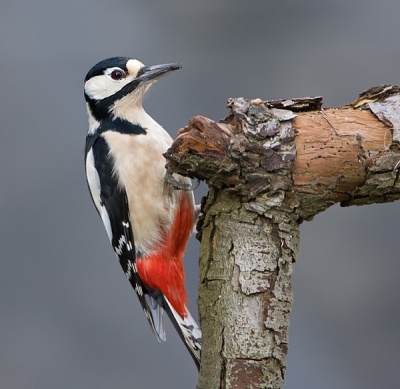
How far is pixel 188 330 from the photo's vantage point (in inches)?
60.3

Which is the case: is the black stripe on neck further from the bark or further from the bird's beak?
the bark

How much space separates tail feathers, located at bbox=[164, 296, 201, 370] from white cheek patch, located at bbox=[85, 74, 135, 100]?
62 cm

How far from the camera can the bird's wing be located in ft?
5.21

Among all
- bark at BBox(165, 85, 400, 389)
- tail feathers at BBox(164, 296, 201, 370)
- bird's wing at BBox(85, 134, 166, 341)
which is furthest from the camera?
bird's wing at BBox(85, 134, 166, 341)

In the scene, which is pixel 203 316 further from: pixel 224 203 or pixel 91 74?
pixel 91 74

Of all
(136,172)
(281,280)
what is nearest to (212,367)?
(281,280)

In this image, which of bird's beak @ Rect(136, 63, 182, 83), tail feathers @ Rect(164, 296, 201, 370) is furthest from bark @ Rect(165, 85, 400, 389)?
bird's beak @ Rect(136, 63, 182, 83)

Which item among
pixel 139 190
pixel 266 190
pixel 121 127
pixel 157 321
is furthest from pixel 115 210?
pixel 266 190

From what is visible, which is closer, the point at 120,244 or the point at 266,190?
the point at 266,190

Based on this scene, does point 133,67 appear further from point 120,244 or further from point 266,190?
point 266,190

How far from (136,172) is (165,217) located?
0.15 m

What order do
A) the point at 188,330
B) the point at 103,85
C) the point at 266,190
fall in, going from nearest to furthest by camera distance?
1. the point at 266,190
2. the point at 188,330
3. the point at 103,85

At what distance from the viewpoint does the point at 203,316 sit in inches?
47.7

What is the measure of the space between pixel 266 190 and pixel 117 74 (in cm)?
69
